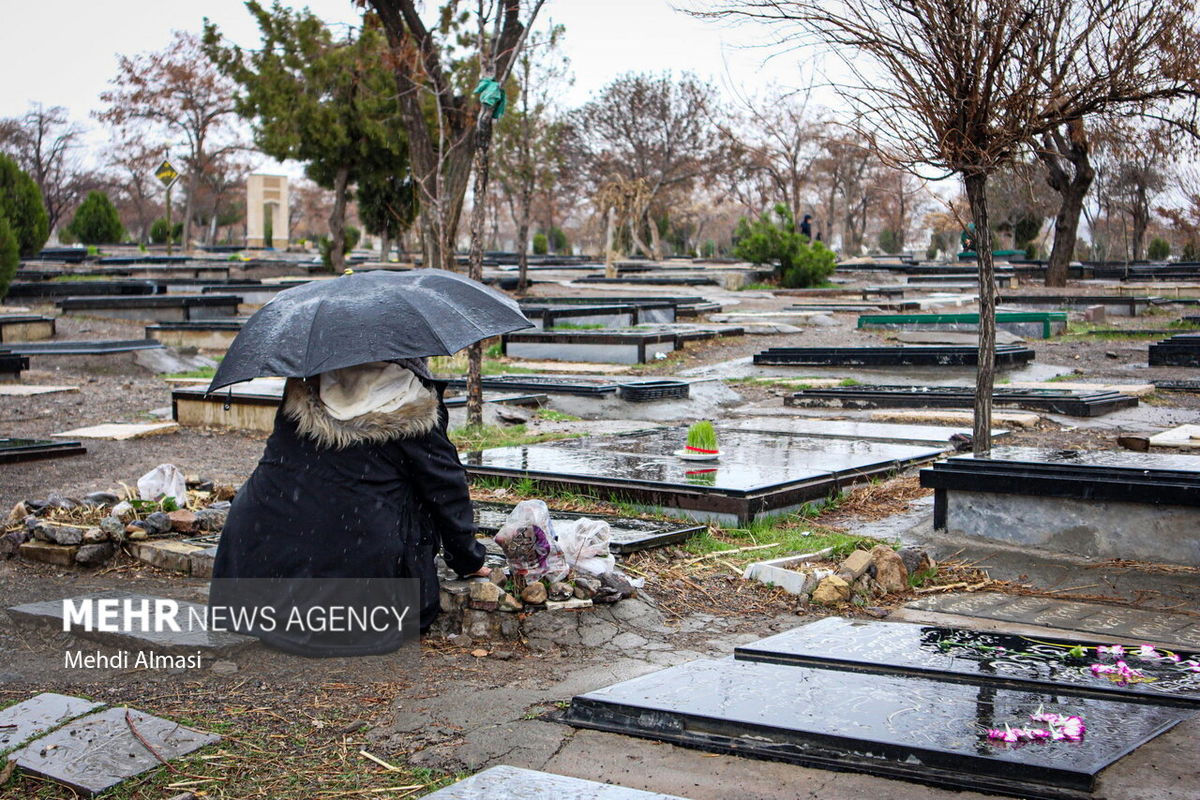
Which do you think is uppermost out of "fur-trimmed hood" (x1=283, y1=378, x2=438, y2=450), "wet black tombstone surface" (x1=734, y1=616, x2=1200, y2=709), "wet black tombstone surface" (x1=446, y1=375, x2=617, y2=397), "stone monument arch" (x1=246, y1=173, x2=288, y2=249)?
"stone monument arch" (x1=246, y1=173, x2=288, y2=249)

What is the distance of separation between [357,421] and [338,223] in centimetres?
2621

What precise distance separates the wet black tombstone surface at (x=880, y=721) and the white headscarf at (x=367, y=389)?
1374 mm

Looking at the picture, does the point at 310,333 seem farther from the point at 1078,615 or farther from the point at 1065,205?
the point at 1065,205

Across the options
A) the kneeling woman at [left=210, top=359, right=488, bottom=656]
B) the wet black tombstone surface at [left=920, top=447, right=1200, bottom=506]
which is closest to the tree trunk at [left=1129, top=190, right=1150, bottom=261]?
the wet black tombstone surface at [left=920, top=447, right=1200, bottom=506]

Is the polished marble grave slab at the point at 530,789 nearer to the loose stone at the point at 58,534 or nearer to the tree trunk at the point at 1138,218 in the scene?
the loose stone at the point at 58,534

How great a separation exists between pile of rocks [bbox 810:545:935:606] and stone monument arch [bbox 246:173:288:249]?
46108 millimetres

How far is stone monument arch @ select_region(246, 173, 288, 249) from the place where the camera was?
162 ft

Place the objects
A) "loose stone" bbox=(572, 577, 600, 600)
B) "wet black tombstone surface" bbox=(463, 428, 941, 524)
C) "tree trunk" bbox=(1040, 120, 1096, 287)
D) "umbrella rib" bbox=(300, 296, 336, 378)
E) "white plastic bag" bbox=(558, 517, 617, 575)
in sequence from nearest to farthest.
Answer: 1. "umbrella rib" bbox=(300, 296, 336, 378)
2. "loose stone" bbox=(572, 577, 600, 600)
3. "white plastic bag" bbox=(558, 517, 617, 575)
4. "wet black tombstone surface" bbox=(463, 428, 941, 524)
5. "tree trunk" bbox=(1040, 120, 1096, 287)

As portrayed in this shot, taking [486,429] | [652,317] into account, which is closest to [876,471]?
[486,429]

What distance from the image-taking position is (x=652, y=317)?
65.3ft

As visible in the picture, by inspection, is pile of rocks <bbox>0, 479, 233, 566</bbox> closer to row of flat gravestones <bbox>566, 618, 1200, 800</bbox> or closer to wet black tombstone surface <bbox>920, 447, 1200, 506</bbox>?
row of flat gravestones <bbox>566, 618, 1200, 800</bbox>

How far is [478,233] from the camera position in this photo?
9.40 meters

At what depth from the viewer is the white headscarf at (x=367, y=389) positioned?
4332 mm

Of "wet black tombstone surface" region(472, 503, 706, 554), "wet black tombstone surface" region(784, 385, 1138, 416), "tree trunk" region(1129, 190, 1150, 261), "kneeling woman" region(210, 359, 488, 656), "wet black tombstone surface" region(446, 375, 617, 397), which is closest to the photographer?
"kneeling woman" region(210, 359, 488, 656)
